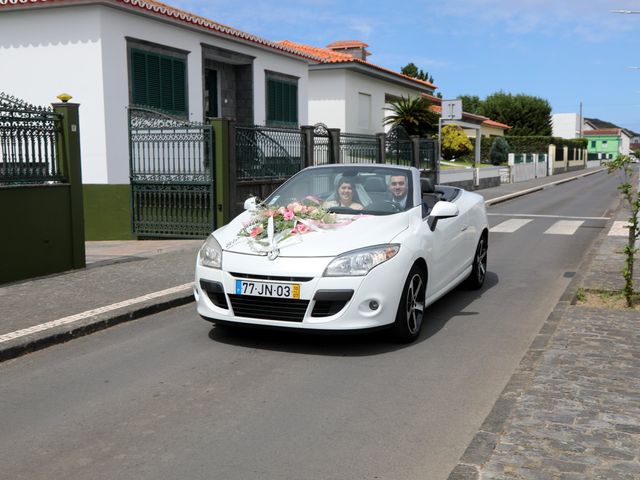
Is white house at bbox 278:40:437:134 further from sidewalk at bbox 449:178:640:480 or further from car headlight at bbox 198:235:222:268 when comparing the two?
sidewalk at bbox 449:178:640:480

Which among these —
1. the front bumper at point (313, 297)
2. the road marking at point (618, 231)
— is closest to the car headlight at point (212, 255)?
the front bumper at point (313, 297)

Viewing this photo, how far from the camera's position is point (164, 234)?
14.0 meters

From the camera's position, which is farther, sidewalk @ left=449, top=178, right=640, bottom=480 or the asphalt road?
the asphalt road

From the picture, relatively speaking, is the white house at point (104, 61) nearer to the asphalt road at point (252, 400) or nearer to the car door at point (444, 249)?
the asphalt road at point (252, 400)

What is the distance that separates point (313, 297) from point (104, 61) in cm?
1061

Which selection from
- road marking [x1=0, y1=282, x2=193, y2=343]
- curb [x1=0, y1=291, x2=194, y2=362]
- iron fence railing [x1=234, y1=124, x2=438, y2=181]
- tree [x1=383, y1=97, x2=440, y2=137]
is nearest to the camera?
curb [x1=0, y1=291, x2=194, y2=362]

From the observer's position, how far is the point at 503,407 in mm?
4328

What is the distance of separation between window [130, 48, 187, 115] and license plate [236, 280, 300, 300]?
10.4m

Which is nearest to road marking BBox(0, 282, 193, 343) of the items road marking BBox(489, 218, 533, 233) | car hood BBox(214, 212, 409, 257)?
car hood BBox(214, 212, 409, 257)

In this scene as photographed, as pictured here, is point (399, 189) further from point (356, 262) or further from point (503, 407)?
point (503, 407)

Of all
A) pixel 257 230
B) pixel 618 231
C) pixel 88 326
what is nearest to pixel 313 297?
pixel 257 230

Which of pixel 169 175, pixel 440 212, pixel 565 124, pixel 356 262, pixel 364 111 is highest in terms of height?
pixel 565 124

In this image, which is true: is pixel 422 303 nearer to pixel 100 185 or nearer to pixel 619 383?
pixel 619 383

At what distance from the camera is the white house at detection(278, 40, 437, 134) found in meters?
25.5
